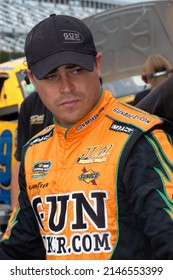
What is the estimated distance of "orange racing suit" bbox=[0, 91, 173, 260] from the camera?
153 cm

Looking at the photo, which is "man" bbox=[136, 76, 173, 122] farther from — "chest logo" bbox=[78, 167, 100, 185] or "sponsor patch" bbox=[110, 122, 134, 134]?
"chest logo" bbox=[78, 167, 100, 185]

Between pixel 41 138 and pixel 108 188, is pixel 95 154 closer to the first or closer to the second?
pixel 108 188

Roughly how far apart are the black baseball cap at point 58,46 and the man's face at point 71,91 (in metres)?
0.02

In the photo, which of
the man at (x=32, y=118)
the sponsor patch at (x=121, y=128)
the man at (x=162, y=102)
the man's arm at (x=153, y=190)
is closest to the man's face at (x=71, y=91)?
the sponsor patch at (x=121, y=128)

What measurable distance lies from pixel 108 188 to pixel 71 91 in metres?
0.32

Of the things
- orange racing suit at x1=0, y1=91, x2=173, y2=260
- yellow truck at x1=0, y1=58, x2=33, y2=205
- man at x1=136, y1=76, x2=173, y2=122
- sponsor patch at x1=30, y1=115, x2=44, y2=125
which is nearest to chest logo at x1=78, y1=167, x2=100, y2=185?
orange racing suit at x1=0, y1=91, x2=173, y2=260

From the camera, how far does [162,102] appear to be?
2.10 metres

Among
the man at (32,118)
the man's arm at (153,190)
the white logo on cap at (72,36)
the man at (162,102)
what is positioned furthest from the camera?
the man at (32,118)

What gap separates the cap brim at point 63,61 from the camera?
5.55ft

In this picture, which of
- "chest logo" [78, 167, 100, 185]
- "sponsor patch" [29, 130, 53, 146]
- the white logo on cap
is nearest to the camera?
"chest logo" [78, 167, 100, 185]

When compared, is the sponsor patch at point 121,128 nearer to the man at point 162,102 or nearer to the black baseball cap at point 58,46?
the black baseball cap at point 58,46
